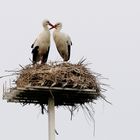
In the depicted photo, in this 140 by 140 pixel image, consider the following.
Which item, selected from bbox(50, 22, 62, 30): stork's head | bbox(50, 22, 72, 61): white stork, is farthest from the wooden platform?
bbox(50, 22, 62, 30): stork's head

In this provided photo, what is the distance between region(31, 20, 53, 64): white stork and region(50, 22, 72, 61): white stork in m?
0.20

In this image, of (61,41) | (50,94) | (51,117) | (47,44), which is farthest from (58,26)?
(51,117)

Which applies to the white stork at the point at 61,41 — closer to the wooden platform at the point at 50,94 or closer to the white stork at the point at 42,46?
the white stork at the point at 42,46

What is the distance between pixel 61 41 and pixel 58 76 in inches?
84.3

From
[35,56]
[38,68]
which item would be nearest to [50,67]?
[38,68]

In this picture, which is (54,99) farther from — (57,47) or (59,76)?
(57,47)

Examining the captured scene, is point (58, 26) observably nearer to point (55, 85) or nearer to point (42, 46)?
point (42, 46)

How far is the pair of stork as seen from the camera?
41.2ft

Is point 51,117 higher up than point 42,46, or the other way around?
point 42,46

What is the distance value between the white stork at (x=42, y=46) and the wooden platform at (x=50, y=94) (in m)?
1.34

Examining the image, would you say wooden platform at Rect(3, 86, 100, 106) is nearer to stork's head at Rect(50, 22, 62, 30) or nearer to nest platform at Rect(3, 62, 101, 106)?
nest platform at Rect(3, 62, 101, 106)

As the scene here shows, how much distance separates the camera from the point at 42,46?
12.6 m

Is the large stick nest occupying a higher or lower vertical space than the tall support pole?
higher

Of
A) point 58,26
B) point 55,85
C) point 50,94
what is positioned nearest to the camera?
point 55,85
